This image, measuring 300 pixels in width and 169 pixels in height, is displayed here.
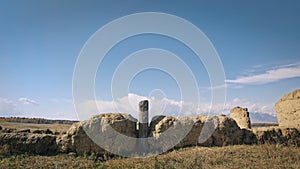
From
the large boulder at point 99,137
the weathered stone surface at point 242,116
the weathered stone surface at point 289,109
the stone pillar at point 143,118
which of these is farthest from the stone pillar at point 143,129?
the weathered stone surface at point 289,109

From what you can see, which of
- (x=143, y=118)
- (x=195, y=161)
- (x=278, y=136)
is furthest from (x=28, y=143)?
(x=278, y=136)

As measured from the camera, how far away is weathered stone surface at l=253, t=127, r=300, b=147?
1590 cm

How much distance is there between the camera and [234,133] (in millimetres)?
15656

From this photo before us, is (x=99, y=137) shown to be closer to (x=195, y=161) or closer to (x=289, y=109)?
(x=195, y=161)

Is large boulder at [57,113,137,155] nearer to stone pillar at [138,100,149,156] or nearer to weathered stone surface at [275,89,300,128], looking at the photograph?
stone pillar at [138,100,149,156]

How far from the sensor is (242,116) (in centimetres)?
1984

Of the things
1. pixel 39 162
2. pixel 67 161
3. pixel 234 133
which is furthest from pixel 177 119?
pixel 39 162

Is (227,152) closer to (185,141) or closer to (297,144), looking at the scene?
(185,141)

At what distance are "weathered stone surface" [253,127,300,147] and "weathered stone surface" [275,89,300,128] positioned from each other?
2084mm

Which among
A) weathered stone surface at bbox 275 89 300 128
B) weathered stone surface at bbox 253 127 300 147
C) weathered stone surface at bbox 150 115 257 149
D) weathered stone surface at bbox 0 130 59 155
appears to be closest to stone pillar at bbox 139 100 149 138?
weathered stone surface at bbox 150 115 257 149

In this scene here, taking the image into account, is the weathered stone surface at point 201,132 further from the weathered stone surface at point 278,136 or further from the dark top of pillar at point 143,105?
the dark top of pillar at point 143,105

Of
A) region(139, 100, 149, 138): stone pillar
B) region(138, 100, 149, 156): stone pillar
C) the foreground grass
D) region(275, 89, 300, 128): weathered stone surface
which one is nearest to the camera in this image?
the foreground grass

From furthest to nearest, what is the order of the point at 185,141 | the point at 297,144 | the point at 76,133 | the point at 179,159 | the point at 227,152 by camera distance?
the point at 297,144
the point at 185,141
the point at 76,133
the point at 227,152
the point at 179,159

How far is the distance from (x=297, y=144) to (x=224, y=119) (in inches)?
186
